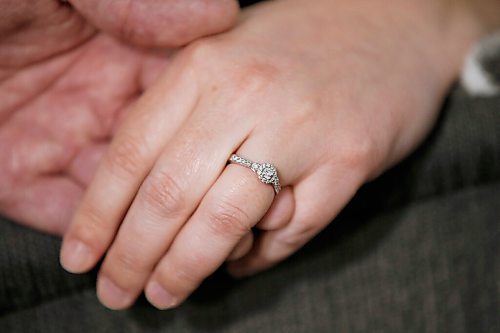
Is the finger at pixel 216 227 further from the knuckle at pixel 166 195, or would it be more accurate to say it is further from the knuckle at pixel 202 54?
the knuckle at pixel 202 54

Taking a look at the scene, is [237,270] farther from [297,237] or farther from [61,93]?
[61,93]

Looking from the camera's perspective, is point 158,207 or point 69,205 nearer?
point 158,207

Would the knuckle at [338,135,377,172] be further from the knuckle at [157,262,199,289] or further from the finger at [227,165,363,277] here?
the knuckle at [157,262,199,289]

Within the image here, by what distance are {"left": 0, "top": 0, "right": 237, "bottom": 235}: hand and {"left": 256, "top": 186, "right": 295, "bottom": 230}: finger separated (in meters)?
0.20

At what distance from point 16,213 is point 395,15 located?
0.52 meters

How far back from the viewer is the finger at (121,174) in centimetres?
62

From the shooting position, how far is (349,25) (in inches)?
28.5

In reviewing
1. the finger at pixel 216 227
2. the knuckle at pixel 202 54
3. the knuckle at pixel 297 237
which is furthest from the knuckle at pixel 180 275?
the knuckle at pixel 202 54

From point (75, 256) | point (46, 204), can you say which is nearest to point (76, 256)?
point (75, 256)

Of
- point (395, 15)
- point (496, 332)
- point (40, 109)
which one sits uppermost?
point (395, 15)

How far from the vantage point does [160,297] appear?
0.62 m

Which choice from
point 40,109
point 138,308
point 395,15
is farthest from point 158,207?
point 395,15

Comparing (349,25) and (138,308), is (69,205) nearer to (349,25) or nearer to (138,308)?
(138,308)

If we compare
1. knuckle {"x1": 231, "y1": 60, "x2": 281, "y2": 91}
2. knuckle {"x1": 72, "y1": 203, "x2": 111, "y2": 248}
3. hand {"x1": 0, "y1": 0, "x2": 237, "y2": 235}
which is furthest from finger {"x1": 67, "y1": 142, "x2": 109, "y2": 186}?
knuckle {"x1": 231, "y1": 60, "x2": 281, "y2": 91}
